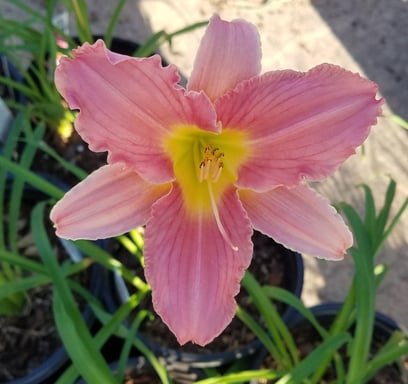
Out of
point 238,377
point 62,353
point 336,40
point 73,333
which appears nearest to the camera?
point 73,333

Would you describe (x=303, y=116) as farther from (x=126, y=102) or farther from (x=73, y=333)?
(x=73, y=333)

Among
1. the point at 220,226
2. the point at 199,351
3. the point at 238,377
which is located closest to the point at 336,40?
the point at 199,351

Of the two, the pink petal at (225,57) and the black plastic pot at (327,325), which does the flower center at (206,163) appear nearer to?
the pink petal at (225,57)

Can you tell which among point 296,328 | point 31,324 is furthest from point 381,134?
point 31,324

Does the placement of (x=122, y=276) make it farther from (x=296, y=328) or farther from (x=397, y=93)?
(x=397, y=93)

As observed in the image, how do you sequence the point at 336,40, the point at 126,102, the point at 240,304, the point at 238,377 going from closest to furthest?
1. the point at 126,102
2. the point at 238,377
3. the point at 240,304
4. the point at 336,40

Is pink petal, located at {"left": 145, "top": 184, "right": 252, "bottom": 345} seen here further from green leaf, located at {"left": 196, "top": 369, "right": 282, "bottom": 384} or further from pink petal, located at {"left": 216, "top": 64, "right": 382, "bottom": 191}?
green leaf, located at {"left": 196, "top": 369, "right": 282, "bottom": 384}

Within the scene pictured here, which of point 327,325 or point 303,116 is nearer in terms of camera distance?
point 303,116
